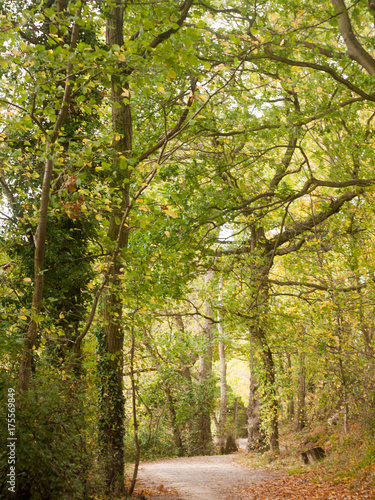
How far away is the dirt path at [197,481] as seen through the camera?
8977 millimetres

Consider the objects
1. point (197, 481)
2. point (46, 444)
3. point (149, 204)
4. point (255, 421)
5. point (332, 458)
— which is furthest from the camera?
point (255, 421)

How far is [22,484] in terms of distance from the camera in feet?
15.4

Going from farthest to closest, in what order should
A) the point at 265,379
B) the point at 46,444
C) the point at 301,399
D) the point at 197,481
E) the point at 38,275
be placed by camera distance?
the point at 301,399 < the point at 265,379 < the point at 197,481 < the point at 38,275 < the point at 46,444

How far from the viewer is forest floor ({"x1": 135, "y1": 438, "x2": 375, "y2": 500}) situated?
8.31 metres

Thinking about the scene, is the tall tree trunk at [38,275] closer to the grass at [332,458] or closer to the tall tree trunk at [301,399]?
the grass at [332,458]

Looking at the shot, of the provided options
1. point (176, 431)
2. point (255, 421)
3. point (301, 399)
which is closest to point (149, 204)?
point (255, 421)

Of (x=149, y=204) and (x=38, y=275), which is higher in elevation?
(x=149, y=204)

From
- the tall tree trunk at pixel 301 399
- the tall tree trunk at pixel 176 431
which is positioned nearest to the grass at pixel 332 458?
the tall tree trunk at pixel 301 399

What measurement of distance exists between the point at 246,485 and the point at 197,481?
122 centimetres

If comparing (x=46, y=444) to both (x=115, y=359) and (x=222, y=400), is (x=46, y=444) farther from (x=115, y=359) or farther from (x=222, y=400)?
(x=222, y=400)

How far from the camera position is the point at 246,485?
10.2m

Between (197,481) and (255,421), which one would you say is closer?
(197,481)

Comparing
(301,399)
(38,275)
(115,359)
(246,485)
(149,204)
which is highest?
(149,204)

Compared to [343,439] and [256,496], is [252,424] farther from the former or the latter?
[256,496]
